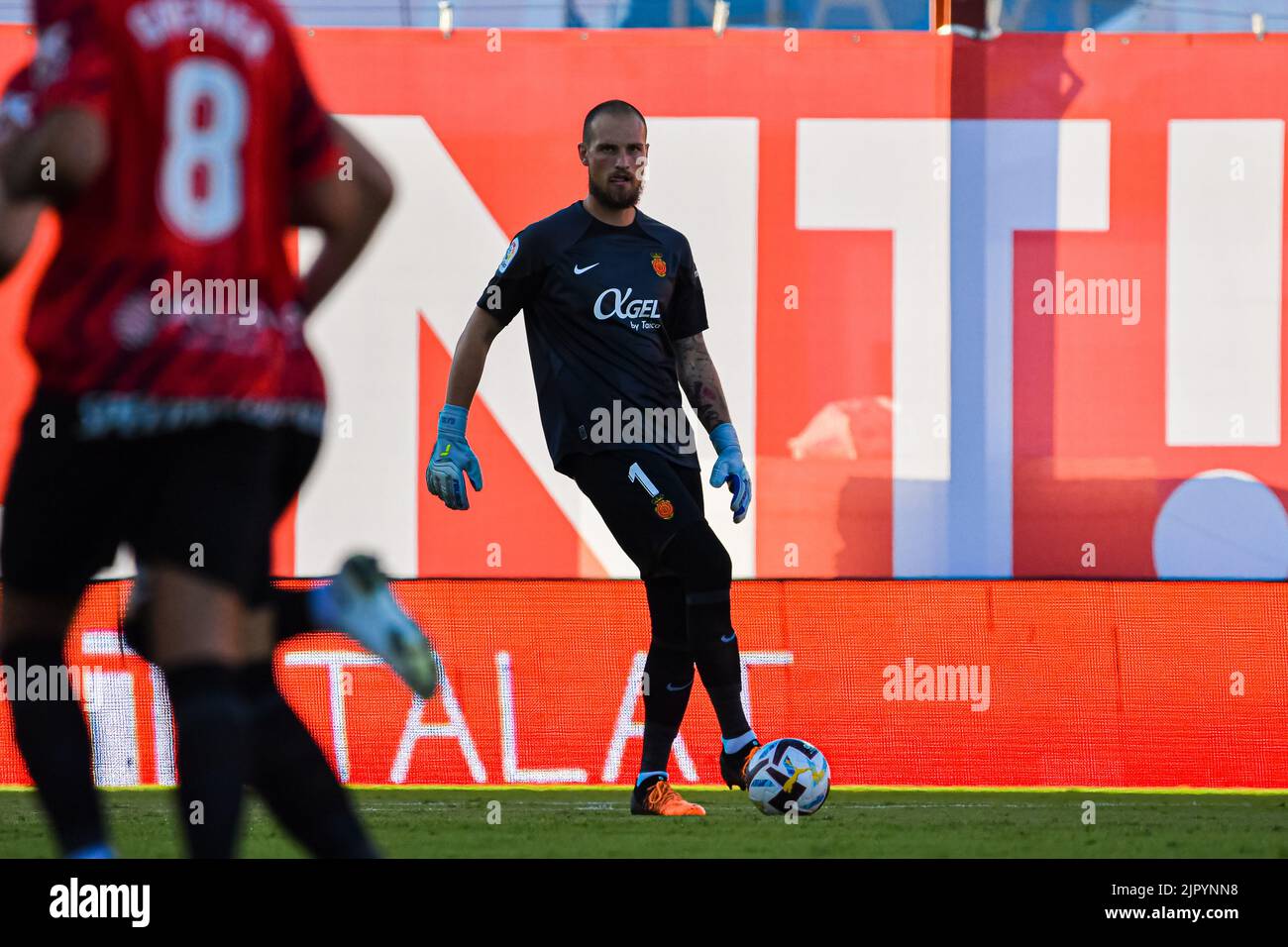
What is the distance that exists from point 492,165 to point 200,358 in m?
8.49

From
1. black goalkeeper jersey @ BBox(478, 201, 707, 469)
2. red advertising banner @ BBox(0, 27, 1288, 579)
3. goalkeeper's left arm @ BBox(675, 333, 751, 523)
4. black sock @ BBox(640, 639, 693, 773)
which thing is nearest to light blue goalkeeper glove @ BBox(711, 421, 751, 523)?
goalkeeper's left arm @ BBox(675, 333, 751, 523)

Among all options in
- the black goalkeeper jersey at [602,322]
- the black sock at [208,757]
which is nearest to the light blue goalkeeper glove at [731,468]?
the black goalkeeper jersey at [602,322]

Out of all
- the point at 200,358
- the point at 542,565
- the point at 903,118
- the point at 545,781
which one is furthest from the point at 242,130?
the point at 903,118

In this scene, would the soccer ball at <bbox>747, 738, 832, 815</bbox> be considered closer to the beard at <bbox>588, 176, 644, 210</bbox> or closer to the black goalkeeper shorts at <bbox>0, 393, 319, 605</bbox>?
the beard at <bbox>588, 176, 644, 210</bbox>

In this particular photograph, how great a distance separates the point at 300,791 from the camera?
3084 mm

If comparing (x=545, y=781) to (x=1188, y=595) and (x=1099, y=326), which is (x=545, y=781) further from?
(x=1099, y=326)

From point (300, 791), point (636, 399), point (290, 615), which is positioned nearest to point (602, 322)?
point (636, 399)

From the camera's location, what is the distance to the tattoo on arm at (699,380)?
20.6 feet

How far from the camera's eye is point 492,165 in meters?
11.3

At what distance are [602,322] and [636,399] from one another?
28cm

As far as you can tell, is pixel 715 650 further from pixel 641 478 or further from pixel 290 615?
pixel 290 615

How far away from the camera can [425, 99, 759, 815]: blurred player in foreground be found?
5859 mm

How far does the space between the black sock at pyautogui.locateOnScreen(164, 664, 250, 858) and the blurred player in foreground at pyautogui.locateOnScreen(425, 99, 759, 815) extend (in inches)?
119

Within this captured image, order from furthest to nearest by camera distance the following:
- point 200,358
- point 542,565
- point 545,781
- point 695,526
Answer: point 542,565
point 545,781
point 695,526
point 200,358
